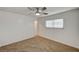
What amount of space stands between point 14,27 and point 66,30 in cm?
79

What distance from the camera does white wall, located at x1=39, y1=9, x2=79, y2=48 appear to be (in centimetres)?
131

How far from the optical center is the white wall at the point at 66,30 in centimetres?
131

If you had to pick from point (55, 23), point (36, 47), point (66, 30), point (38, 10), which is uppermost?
point (38, 10)

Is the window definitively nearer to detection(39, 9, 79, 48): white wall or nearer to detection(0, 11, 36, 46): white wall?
detection(39, 9, 79, 48): white wall

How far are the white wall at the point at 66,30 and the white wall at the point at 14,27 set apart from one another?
0.17 m

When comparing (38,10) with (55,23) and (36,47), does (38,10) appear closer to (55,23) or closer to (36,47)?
(55,23)

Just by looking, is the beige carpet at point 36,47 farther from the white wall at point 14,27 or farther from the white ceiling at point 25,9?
the white ceiling at point 25,9

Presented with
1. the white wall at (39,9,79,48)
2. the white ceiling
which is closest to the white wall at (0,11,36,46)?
the white ceiling

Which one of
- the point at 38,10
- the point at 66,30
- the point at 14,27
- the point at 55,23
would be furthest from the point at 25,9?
the point at 66,30

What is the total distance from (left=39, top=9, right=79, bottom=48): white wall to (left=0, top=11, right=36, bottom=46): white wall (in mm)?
175

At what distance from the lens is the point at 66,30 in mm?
1333

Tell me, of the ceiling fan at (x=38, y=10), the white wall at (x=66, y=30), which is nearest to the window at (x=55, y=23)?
the white wall at (x=66, y=30)
